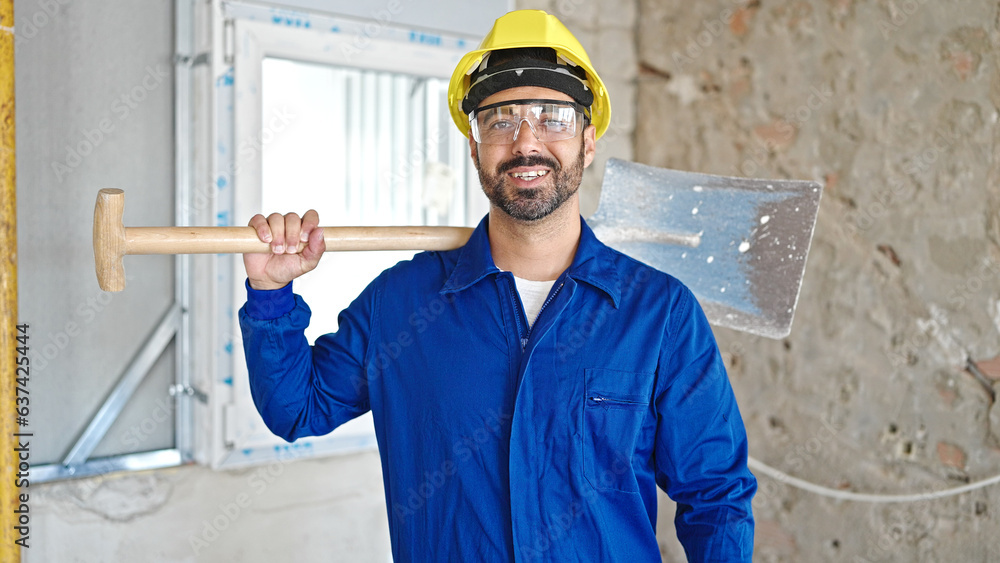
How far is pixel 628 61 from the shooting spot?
2980mm

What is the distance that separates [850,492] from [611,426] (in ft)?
4.32

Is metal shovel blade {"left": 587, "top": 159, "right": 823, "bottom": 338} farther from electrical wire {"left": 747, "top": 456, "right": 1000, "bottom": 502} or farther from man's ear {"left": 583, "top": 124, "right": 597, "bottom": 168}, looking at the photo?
electrical wire {"left": 747, "top": 456, "right": 1000, "bottom": 502}

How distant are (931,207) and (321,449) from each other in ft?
6.37

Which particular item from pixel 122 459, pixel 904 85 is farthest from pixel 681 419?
pixel 122 459

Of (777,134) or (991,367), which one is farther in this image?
(777,134)

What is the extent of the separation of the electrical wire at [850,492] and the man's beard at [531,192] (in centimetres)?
115

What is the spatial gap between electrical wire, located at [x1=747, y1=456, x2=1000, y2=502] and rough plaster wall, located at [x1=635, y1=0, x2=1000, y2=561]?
2 centimetres

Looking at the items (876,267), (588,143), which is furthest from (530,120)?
(876,267)

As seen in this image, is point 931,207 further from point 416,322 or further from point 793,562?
point 416,322

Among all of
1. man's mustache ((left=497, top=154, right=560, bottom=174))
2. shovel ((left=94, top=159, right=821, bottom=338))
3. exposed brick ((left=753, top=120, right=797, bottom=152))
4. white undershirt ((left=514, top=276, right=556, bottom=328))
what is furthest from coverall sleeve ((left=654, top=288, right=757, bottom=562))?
exposed brick ((left=753, top=120, right=797, bottom=152))

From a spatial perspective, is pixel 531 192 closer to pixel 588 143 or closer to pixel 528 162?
pixel 528 162

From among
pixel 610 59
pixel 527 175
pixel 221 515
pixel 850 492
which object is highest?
pixel 610 59

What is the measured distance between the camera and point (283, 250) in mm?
1378

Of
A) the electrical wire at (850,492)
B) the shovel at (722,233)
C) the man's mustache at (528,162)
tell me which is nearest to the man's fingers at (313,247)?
the man's mustache at (528,162)
